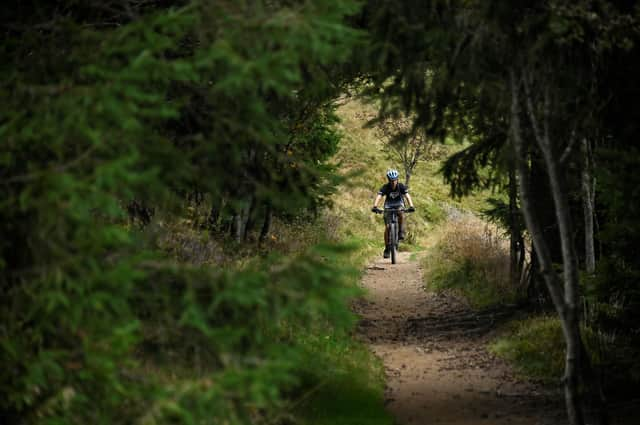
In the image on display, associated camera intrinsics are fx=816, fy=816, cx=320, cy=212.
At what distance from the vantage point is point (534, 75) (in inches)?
287

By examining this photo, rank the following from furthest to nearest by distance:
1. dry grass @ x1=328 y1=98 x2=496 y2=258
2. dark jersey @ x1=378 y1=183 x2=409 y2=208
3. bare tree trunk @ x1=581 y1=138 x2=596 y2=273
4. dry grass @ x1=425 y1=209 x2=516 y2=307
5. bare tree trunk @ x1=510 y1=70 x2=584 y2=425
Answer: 1. dry grass @ x1=328 y1=98 x2=496 y2=258
2. dark jersey @ x1=378 y1=183 x2=409 y2=208
3. dry grass @ x1=425 y1=209 x2=516 y2=307
4. bare tree trunk @ x1=581 y1=138 x2=596 y2=273
5. bare tree trunk @ x1=510 y1=70 x2=584 y2=425

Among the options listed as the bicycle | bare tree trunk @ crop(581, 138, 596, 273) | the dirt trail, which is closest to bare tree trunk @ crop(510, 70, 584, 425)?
the dirt trail

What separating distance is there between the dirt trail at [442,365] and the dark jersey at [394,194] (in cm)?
272

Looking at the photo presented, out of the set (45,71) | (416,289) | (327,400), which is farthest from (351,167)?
(45,71)

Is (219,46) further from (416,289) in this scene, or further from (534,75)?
(416,289)

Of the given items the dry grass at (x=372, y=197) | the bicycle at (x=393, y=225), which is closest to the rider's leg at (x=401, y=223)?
the bicycle at (x=393, y=225)

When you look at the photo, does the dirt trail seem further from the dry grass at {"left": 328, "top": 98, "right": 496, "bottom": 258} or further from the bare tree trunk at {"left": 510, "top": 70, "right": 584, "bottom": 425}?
the dry grass at {"left": 328, "top": 98, "right": 496, "bottom": 258}

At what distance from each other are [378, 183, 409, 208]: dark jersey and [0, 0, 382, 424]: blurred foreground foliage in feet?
48.1

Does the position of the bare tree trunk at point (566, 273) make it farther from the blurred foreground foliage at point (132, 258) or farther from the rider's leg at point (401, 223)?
the rider's leg at point (401, 223)

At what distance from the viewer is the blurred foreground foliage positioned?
4121 mm

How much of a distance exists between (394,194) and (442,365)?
911cm

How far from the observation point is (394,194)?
66.7 ft

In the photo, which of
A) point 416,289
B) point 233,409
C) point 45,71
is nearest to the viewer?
point 233,409

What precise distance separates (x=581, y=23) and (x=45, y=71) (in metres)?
4.47
